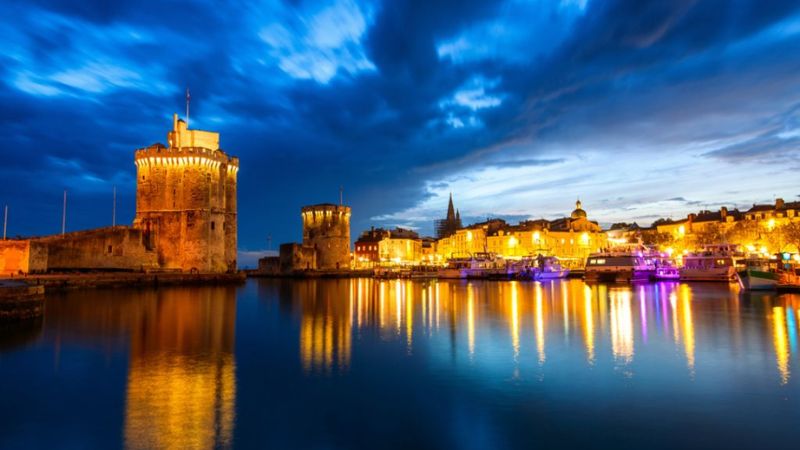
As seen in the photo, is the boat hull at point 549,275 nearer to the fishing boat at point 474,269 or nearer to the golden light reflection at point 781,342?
the fishing boat at point 474,269

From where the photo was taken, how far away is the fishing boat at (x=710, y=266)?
39.4 metres

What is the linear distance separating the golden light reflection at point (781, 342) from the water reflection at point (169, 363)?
9.06m

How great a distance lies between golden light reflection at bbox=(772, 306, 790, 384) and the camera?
29.4 ft

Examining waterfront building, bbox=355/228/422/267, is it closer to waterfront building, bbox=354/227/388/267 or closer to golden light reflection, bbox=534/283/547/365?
waterfront building, bbox=354/227/388/267

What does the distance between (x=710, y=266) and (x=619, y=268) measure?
7.28 meters

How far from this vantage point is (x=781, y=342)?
38.3 ft

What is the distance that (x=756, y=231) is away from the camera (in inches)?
2505

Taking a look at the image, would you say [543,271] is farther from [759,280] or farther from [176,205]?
[176,205]

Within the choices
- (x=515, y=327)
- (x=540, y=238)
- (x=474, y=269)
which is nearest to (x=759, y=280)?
(x=515, y=327)

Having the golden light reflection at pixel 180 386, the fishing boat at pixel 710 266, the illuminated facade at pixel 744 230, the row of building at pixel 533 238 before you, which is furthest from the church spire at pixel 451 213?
the golden light reflection at pixel 180 386

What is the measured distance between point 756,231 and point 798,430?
70454 millimetres

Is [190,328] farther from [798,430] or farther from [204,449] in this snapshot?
[798,430]

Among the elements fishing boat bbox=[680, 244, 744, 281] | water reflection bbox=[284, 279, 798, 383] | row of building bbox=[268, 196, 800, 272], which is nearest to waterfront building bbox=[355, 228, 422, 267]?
row of building bbox=[268, 196, 800, 272]

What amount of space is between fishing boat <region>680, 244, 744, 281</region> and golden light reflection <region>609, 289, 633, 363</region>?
2435 centimetres
